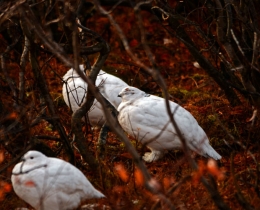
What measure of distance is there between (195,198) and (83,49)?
167 centimetres

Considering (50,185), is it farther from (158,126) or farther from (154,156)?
(154,156)

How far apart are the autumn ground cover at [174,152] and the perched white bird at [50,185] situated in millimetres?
154

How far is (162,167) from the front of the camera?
7.07 meters

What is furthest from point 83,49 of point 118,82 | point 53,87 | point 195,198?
point 53,87

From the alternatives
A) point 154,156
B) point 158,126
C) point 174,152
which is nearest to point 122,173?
point 158,126

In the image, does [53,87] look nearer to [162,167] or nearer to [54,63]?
[54,63]

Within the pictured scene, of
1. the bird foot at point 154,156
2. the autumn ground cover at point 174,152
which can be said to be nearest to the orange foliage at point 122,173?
the autumn ground cover at point 174,152

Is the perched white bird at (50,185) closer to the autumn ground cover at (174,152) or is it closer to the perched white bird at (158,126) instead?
the autumn ground cover at (174,152)

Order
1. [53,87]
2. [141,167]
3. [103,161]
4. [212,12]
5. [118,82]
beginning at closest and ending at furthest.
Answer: [141,167]
[103,161]
[212,12]
[118,82]
[53,87]

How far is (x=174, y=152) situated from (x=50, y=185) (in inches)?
107

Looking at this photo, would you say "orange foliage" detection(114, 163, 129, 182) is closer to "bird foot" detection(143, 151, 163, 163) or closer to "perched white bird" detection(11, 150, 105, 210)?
"perched white bird" detection(11, 150, 105, 210)

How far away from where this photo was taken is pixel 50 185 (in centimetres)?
520

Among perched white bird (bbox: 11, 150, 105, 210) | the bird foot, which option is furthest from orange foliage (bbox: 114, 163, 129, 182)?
the bird foot

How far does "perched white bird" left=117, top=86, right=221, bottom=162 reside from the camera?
23.0 ft
